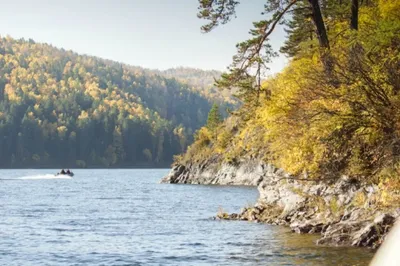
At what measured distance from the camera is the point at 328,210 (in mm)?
25094

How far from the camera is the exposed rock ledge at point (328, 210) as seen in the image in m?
20.0

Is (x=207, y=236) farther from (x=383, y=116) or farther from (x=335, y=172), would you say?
(x=383, y=116)

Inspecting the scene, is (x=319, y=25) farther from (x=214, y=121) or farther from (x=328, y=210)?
(x=214, y=121)

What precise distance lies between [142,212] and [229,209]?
22.4 ft

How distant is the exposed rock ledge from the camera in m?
20.0

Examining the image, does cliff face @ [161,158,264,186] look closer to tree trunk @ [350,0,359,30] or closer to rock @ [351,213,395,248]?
tree trunk @ [350,0,359,30]

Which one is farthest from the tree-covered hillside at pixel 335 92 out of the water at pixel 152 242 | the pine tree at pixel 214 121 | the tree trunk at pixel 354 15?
the pine tree at pixel 214 121

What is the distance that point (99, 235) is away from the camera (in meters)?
28.2

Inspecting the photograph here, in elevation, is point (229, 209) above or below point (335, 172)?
below

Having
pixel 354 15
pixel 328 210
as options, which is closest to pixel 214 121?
pixel 328 210

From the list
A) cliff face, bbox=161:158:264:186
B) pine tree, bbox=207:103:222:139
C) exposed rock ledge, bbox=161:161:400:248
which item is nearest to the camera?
exposed rock ledge, bbox=161:161:400:248

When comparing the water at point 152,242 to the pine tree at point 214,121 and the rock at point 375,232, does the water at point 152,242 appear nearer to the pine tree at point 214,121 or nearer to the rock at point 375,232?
the rock at point 375,232

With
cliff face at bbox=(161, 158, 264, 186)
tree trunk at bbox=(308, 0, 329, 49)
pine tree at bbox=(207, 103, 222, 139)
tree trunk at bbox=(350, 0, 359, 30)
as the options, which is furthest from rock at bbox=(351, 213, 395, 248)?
pine tree at bbox=(207, 103, 222, 139)

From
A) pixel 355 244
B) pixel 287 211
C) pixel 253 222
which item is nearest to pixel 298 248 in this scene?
pixel 355 244
